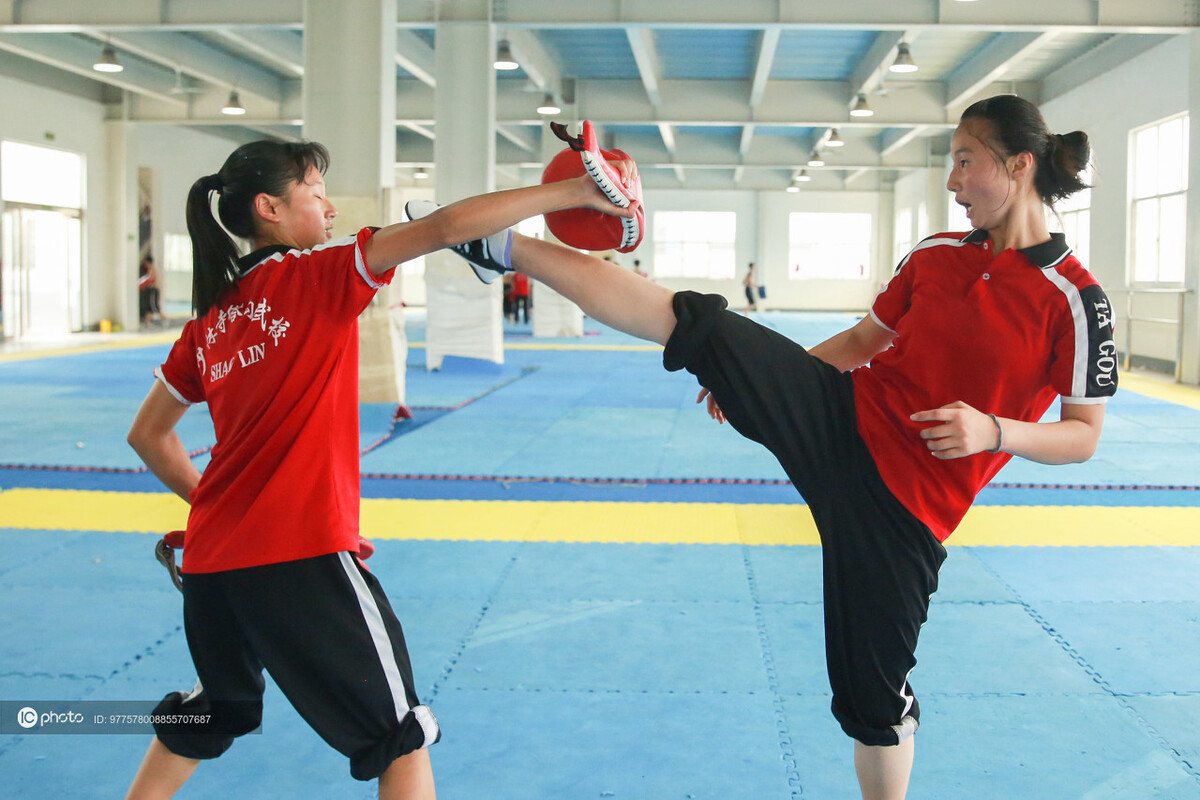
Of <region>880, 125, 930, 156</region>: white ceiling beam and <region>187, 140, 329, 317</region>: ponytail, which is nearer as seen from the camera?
<region>187, 140, 329, 317</region>: ponytail

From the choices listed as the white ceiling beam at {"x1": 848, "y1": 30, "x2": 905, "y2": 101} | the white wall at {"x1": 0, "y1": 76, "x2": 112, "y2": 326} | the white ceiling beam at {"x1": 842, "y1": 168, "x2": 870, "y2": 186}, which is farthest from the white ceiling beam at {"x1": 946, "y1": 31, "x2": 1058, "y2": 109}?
the white wall at {"x1": 0, "y1": 76, "x2": 112, "y2": 326}

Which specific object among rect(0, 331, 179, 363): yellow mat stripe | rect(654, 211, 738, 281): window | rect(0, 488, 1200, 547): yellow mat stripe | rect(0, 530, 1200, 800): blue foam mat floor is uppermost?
rect(654, 211, 738, 281): window

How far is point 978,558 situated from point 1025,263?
325cm

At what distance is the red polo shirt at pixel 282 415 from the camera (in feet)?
6.38

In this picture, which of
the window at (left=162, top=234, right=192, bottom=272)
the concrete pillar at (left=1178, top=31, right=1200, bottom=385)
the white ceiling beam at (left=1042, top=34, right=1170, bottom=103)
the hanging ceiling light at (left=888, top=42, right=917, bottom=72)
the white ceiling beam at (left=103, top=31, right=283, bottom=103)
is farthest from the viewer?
the window at (left=162, top=234, right=192, bottom=272)

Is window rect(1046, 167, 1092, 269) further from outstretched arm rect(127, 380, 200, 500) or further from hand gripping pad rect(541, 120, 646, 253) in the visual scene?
outstretched arm rect(127, 380, 200, 500)

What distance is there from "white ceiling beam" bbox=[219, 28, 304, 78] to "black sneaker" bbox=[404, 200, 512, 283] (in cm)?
1543

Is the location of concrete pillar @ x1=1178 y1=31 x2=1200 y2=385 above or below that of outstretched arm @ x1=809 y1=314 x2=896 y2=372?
above

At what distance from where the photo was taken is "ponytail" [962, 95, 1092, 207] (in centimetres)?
224

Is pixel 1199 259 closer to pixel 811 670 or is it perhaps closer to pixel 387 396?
pixel 387 396

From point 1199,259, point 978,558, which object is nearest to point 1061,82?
point 1199,259

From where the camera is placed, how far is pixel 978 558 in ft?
16.7

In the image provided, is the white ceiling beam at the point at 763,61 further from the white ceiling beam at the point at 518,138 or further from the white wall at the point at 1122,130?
the white ceiling beam at the point at 518,138

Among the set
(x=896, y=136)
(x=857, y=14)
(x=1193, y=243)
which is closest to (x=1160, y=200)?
(x=1193, y=243)
